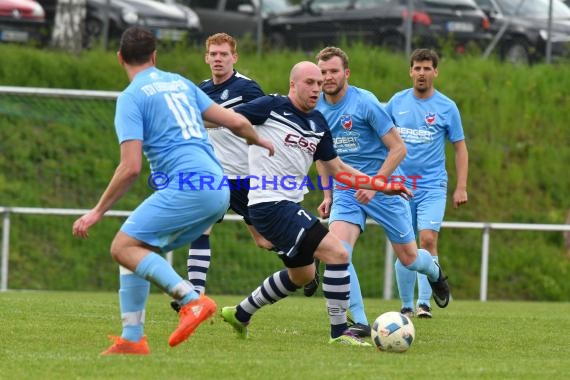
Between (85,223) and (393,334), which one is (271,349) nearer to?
(393,334)

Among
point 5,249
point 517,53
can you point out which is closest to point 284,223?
point 5,249

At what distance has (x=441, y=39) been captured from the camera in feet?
68.6

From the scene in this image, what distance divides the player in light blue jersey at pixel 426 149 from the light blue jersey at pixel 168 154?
14.3ft

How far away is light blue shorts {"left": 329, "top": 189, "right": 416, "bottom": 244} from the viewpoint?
31.9ft

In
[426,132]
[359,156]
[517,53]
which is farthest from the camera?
[517,53]

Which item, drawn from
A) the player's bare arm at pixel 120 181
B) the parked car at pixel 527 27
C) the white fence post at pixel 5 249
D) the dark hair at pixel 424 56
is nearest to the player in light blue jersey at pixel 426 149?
the dark hair at pixel 424 56

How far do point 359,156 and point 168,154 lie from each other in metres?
2.87

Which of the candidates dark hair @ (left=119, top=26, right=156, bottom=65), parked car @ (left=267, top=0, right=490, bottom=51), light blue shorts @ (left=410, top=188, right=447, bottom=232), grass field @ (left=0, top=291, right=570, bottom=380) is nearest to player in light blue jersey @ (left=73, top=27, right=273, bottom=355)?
dark hair @ (left=119, top=26, right=156, bottom=65)

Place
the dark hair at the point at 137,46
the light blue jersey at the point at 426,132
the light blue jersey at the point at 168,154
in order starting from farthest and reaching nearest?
the light blue jersey at the point at 426,132
the dark hair at the point at 137,46
the light blue jersey at the point at 168,154

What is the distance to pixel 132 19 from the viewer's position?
2048 cm

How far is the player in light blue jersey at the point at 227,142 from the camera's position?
10.4 metres

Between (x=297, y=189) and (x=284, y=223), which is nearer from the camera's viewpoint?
(x=284, y=223)

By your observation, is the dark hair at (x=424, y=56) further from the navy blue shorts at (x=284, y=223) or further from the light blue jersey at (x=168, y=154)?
the light blue jersey at (x=168, y=154)

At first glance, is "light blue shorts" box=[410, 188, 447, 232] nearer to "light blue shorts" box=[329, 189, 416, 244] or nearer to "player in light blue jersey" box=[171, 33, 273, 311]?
"light blue shorts" box=[329, 189, 416, 244]
